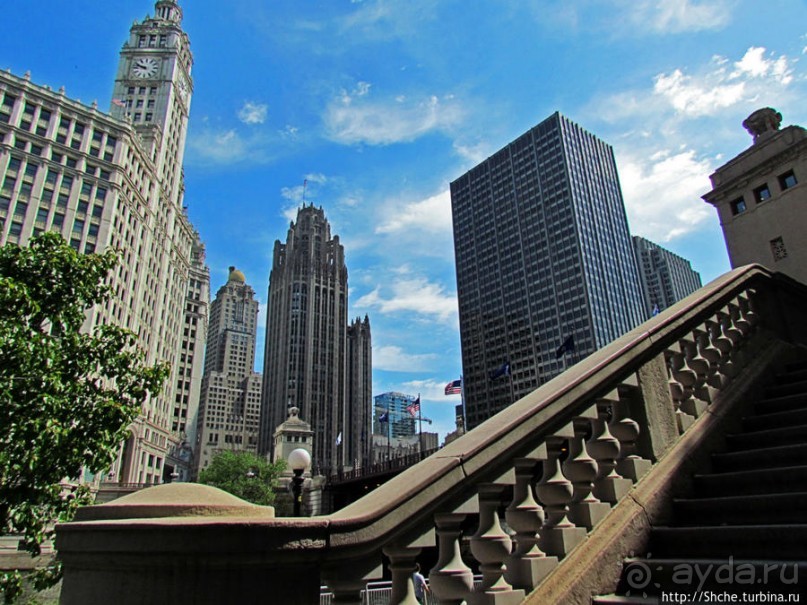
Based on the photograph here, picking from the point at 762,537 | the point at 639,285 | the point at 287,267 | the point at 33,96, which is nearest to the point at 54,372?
the point at 762,537

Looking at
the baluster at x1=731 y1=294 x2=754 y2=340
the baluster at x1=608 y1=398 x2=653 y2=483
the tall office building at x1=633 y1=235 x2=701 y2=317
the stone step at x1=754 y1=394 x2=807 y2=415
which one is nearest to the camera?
the baluster at x1=608 y1=398 x2=653 y2=483

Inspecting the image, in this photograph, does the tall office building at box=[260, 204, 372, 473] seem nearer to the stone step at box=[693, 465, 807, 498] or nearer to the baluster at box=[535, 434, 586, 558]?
the stone step at box=[693, 465, 807, 498]

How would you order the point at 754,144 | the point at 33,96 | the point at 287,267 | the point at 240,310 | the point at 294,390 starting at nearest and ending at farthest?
the point at 754,144 < the point at 33,96 < the point at 294,390 < the point at 287,267 < the point at 240,310

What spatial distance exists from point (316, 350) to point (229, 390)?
2011 inches

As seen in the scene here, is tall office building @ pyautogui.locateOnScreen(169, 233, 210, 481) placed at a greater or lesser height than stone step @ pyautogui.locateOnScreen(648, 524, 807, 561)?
greater

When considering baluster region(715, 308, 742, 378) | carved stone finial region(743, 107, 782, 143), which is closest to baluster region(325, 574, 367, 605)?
baluster region(715, 308, 742, 378)

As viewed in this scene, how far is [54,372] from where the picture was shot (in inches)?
413

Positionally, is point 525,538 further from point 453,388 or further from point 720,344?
point 453,388

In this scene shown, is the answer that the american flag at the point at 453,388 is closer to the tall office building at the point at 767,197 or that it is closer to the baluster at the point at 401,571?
the tall office building at the point at 767,197

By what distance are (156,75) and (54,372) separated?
330ft

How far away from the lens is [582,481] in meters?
4.12

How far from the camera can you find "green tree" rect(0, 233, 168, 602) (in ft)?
32.0

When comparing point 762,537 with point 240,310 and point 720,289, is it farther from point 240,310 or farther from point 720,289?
point 240,310

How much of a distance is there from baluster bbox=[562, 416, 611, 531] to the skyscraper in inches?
6133
